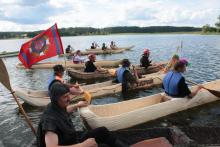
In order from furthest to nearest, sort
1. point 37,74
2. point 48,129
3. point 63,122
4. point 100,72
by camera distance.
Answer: point 37,74 < point 100,72 < point 63,122 < point 48,129


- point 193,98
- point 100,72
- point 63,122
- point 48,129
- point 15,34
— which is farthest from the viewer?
point 15,34

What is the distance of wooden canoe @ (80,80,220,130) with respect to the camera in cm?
909

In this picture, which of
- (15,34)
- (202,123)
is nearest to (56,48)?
(202,123)

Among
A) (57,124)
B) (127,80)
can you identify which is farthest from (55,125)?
(127,80)

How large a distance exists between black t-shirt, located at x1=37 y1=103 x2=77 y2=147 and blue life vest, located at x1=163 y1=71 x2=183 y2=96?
21.0 ft

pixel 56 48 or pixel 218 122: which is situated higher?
pixel 56 48

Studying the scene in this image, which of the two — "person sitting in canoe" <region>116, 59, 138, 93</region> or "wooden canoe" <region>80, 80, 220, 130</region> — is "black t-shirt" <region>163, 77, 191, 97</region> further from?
"person sitting in canoe" <region>116, 59, 138, 93</region>

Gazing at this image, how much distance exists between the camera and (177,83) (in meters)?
11.1

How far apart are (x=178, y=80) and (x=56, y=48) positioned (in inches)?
313

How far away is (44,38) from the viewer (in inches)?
648

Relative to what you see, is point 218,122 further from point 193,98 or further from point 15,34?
point 15,34

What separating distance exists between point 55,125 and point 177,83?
6841mm

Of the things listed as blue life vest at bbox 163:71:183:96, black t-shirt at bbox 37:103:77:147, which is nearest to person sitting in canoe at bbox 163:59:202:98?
blue life vest at bbox 163:71:183:96

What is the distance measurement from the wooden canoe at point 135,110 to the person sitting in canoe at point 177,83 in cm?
25
